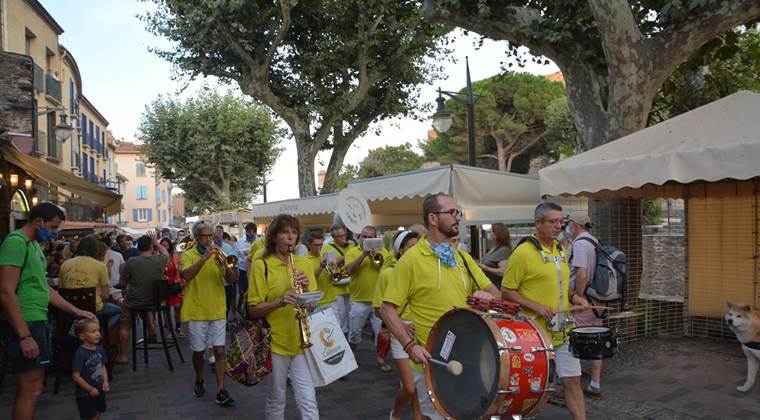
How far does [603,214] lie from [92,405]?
21.6ft

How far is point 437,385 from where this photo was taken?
11.2 feet

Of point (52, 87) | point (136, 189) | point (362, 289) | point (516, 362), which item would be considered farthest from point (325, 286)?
point (136, 189)

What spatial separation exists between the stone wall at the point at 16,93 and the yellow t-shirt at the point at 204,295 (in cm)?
292

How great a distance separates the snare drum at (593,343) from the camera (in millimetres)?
4059

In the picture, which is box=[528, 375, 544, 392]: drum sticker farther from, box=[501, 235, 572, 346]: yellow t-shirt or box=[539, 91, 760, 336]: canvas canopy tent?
box=[539, 91, 760, 336]: canvas canopy tent

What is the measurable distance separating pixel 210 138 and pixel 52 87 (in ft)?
39.7

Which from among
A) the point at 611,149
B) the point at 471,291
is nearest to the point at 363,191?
the point at 611,149

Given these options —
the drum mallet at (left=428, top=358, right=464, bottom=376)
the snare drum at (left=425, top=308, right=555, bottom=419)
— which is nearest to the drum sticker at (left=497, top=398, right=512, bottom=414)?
the snare drum at (left=425, top=308, right=555, bottom=419)

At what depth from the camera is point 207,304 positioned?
6164mm

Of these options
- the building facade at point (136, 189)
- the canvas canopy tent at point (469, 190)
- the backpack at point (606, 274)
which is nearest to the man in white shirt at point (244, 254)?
the canvas canopy tent at point (469, 190)

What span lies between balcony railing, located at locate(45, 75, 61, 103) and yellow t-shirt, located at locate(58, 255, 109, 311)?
17.2 m

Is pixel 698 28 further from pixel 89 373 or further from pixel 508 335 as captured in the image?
pixel 89 373

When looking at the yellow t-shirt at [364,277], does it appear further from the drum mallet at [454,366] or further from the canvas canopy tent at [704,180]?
the drum mallet at [454,366]

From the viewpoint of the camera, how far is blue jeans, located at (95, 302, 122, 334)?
7.63m
